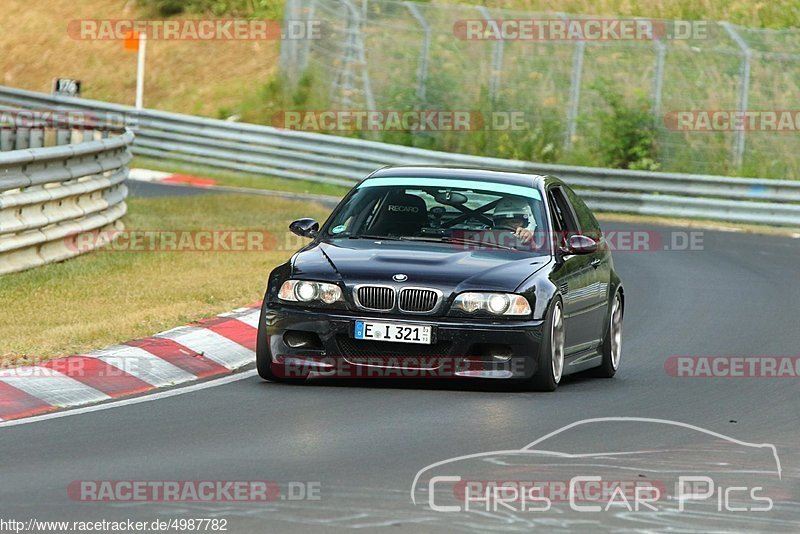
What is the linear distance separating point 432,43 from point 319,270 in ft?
85.5

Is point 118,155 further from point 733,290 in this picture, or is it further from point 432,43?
point 432,43

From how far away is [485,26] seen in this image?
3459cm

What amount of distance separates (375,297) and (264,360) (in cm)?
86

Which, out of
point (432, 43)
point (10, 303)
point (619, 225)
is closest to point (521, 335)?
point (10, 303)

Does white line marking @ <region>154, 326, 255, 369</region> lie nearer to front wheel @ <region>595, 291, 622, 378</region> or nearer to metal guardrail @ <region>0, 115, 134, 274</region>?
front wheel @ <region>595, 291, 622, 378</region>

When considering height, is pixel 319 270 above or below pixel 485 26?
below

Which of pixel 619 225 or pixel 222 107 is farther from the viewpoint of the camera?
pixel 222 107

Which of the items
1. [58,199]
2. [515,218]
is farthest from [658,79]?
[515,218]

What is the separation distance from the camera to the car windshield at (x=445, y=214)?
11.3 m

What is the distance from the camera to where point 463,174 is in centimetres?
1178

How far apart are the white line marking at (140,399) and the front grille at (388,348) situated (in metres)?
0.92
